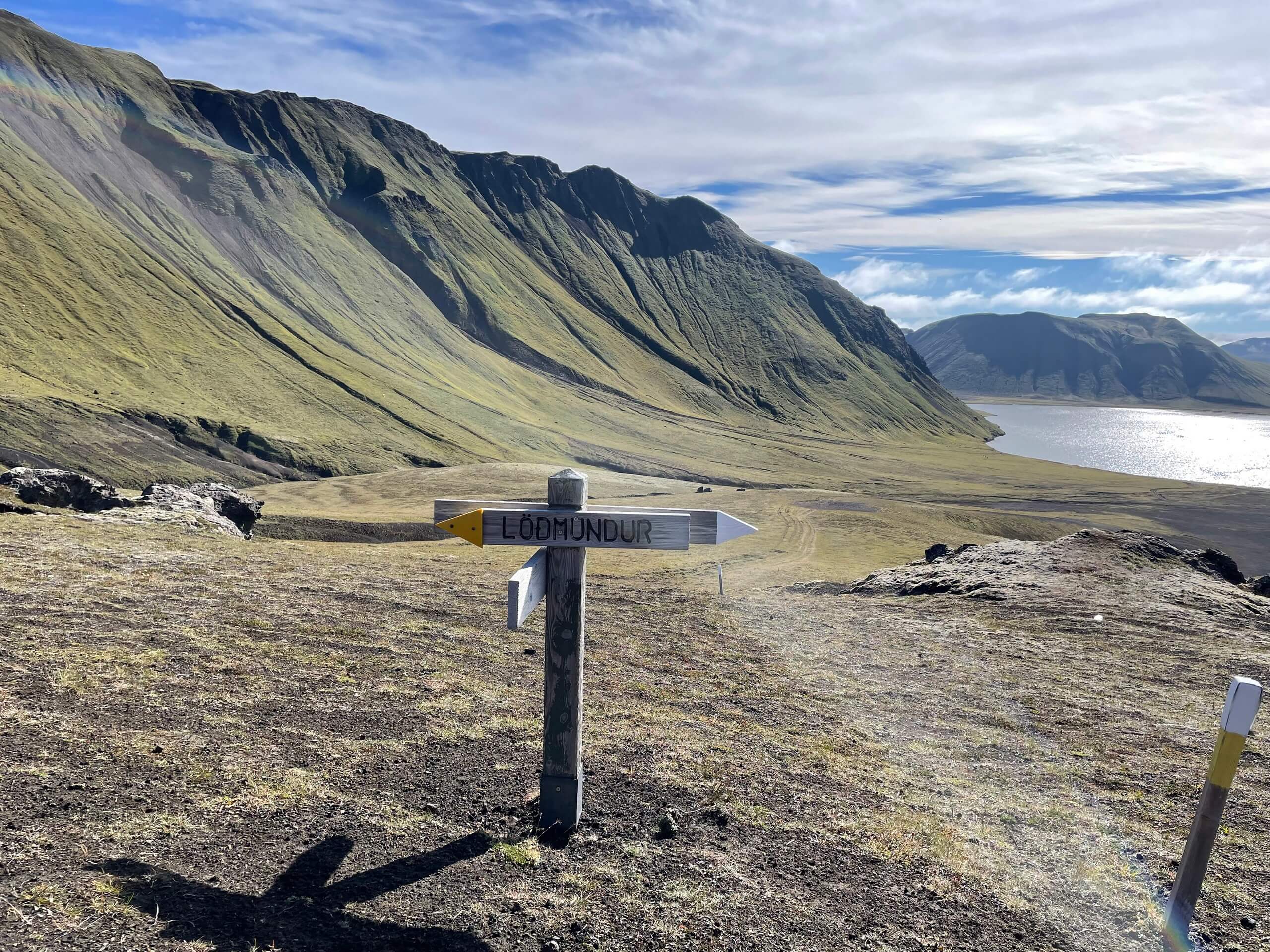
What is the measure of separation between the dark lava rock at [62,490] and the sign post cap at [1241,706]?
29.6 meters

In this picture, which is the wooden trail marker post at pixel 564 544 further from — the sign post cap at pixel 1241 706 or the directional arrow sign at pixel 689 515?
the sign post cap at pixel 1241 706

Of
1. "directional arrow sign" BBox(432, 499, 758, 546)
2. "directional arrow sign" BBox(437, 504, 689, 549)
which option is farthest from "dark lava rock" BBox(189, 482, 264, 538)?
"directional arrow sign" BBox(437, 504, 689, 549)

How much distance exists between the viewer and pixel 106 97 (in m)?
160

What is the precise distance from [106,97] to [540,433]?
113 m

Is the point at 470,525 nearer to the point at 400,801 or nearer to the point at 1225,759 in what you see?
the point at 400,801

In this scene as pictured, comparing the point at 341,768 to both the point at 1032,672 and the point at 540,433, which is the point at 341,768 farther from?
the point at 540,433

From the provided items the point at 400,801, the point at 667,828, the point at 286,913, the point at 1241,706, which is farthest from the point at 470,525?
the point at 1241,706

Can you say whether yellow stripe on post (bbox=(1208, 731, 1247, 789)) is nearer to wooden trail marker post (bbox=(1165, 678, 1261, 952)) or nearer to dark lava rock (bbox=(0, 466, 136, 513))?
wooden trail marker post (bbox=(1165, 678, 1261, 952))

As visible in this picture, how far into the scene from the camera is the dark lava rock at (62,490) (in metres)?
27.4

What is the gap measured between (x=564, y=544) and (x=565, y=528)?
0.13m

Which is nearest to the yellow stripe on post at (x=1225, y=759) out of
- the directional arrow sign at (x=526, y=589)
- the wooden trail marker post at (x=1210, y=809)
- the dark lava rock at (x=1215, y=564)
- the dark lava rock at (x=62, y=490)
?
the wooden trail marker post at (x=1210, y=809)

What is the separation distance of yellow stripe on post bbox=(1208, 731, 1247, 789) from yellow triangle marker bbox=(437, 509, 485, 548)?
5813 mm

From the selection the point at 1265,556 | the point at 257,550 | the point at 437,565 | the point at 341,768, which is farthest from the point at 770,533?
the point at 1265,556

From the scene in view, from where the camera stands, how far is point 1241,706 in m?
6.01
